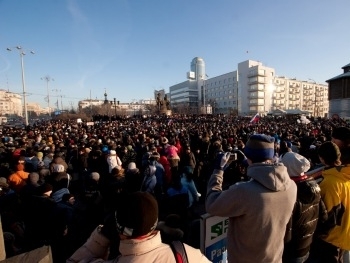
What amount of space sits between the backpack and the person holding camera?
1.95 feet

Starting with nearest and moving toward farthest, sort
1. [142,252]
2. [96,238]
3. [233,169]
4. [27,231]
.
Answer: [142,252] < [96,238] < [27,231] < [233,169]

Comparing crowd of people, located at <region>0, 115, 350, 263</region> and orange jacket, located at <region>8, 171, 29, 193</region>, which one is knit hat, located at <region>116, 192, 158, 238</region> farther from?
orange jacket, located at <region>8, 171, 29, 193</region>

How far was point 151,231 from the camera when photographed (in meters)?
1.33

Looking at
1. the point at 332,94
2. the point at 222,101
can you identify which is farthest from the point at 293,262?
the point at 222,101

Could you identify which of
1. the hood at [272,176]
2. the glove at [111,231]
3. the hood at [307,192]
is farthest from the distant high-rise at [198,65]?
the glove at [111,231]

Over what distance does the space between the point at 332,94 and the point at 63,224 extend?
59686mm

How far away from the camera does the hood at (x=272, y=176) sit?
1.80 meters

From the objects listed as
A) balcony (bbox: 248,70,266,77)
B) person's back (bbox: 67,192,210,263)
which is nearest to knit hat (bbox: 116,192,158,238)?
person's back (bbox: 67,192,210,263)

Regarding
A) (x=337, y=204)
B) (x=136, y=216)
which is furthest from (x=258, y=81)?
(x=136, y=216)

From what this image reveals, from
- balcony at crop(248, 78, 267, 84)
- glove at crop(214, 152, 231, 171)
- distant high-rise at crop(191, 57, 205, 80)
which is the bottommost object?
glove at crop(214, 152, 231, 171)

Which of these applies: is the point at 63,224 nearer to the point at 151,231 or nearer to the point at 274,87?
the point at 151,231

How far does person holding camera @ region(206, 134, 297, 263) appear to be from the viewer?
181 cm

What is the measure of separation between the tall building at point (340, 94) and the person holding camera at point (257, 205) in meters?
55.4

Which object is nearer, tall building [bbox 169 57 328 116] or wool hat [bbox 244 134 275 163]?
wool hat [bbox 244 134 275 163]
